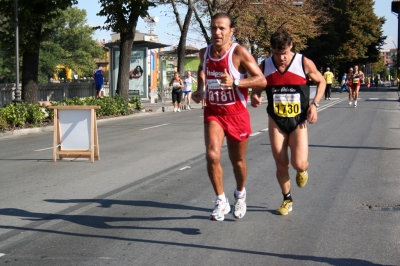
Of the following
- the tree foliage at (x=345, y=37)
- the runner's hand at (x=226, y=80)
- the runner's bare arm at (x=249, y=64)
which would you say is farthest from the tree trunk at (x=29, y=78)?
the tree foliage at (x=345, y=37)

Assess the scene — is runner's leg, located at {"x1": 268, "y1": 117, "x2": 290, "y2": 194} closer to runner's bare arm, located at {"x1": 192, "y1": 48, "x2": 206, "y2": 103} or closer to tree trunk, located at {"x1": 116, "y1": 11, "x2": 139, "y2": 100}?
runner's bare arm, located at {"x1": 192, "y1": 48, "x2": 206, "y2": 103}

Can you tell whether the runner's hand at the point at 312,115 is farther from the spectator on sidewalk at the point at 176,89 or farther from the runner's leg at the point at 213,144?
the spectator on sidewalk at the point at 176,89

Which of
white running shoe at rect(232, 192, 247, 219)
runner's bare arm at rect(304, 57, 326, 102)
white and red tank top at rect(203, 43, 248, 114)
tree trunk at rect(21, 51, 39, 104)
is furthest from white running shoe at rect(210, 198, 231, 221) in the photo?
tree trunk at rect(21, 51, 39, 104)

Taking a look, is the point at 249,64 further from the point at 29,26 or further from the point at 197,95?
the point at 29,26

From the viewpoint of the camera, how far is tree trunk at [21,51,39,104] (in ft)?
79.8

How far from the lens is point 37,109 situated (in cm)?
2173

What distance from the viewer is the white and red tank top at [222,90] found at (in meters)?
6.63

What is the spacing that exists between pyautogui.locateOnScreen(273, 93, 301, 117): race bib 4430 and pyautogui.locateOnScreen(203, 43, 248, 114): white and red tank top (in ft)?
1.79

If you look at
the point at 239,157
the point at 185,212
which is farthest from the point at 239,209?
the point at 185,212

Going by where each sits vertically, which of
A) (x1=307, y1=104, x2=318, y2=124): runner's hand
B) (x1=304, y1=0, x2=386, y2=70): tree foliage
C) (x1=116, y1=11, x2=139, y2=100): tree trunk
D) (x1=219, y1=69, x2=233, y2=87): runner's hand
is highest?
(x1=304, y1=0, x2=386, y2=70): tree foliage

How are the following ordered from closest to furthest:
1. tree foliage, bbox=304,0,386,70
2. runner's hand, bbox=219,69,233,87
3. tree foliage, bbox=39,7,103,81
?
runner's hand, bbox=219,69,233,87 < tree foliage, bbox=304,0,386,70 < tree foliage, bbox=39,7,103,81

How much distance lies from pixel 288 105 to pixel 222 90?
89 cm

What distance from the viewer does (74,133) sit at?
41.3 ft

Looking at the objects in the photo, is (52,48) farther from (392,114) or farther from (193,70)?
(392,114)
